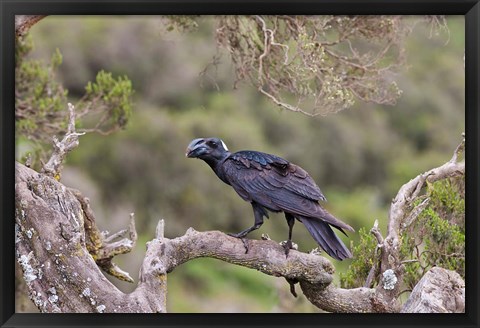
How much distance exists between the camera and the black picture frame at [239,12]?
5480 millimetres

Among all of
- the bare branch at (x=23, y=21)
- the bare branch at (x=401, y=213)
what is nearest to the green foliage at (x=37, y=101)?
the bare branch at (x=23, y=21)

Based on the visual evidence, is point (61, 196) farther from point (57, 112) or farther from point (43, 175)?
point (57, 112)

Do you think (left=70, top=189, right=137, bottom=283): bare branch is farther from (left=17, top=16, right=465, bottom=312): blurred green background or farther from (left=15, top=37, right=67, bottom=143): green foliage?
(left=17, top=16, right=465, bottom=312): blurred green background

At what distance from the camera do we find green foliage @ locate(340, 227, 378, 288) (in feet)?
20.8

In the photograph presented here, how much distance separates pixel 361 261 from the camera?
21.1ft

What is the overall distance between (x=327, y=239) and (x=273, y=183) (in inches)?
21.8

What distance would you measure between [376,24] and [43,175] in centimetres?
355

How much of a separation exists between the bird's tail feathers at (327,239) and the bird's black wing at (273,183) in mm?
92

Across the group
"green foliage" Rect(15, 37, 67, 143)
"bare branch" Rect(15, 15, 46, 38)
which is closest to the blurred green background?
"green foliage" Rect(15, 37, 67, 143)

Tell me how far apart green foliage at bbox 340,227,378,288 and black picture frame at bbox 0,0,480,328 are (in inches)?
31.4

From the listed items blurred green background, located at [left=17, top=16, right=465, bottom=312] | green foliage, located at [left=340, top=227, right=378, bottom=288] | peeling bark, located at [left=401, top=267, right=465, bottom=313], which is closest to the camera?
peeling bark, located at [left=401, top=267, right=465, bottom=313]

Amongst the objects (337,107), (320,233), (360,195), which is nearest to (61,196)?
(320,233)

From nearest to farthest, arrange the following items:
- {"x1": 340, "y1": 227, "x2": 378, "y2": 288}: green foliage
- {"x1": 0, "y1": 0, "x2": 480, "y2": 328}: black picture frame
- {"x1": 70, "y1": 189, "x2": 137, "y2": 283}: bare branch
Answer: {"x1": 0, "y1": 0, "x2": 480, "y2": 328}: black picture frame, {"x1": 70, "y1": 189, "x2": 137, "y2": 283}: bare branch, {"x1": 340, "y1": 227, "x2": 378, "y2": 288}: green foliage

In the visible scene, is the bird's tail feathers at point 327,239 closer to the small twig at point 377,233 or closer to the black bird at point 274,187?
the black bird at point 274,187
